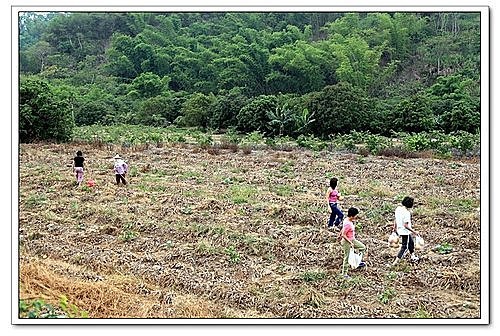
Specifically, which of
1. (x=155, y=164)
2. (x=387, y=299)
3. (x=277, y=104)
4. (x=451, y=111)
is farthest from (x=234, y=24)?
(x=387, y=299)

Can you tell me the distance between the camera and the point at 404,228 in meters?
4.79

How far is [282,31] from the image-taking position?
7027 millimetres

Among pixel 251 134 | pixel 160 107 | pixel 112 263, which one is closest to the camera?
pixel 112 263

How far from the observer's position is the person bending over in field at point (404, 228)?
474 centimetres

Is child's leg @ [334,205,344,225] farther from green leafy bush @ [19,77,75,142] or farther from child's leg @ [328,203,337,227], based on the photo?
green leafy bush @ [19,77,75,142]

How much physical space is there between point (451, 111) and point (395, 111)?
1.77ft

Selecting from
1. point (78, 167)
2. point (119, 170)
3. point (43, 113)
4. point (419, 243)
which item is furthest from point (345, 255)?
point (43, 113)

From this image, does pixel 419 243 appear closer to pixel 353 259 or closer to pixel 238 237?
pixel 353 259

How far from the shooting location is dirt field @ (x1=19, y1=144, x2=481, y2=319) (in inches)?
177

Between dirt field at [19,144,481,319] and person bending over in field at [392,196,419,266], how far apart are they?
0.26ft

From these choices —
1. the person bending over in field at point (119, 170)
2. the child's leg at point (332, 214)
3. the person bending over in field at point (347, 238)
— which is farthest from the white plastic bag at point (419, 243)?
the person bending over in field at point (119, 170)

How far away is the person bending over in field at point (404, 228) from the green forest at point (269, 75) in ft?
5.80

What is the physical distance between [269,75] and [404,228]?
2.79 meters

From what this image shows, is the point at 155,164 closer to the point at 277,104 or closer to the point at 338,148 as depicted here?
the point at 277,104
